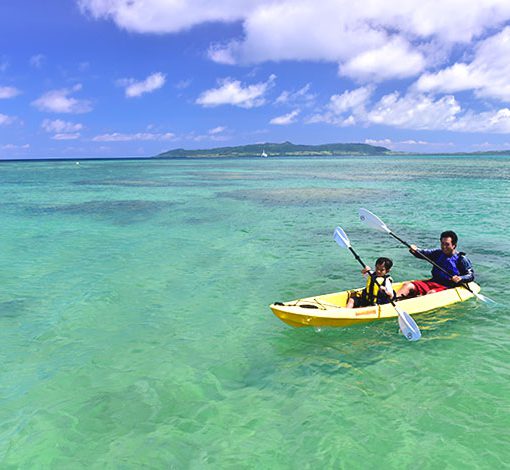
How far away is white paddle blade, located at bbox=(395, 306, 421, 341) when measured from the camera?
8.37 metres

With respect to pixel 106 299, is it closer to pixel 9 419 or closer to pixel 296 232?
pixel 9 419

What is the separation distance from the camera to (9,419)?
6574 millimetres

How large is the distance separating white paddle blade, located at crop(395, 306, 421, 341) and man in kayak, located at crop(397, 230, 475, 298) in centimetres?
185

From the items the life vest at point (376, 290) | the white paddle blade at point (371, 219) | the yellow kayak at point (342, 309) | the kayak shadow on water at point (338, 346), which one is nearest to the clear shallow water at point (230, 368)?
the kayak shadow on water at point (338, 346)

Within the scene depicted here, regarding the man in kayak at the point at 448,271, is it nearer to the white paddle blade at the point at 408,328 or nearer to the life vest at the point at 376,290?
the life vest at the point at 376,290

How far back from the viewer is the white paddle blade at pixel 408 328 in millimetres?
8367

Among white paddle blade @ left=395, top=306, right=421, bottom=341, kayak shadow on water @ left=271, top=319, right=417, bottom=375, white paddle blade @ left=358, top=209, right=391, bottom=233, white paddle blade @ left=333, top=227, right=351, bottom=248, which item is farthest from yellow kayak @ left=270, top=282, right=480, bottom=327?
white paddle blade @ left=358, top=209, right=391, bottom=233

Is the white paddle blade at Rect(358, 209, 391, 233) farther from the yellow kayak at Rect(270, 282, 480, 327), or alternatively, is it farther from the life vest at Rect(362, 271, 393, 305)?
the life vest at Rect(362, 271, 393, 305)

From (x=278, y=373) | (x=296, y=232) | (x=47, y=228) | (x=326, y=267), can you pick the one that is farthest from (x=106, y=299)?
(x=47, y=228)

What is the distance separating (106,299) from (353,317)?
645 centimetres

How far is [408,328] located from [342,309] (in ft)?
4.33

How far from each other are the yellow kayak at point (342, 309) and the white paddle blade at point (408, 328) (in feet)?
1.97

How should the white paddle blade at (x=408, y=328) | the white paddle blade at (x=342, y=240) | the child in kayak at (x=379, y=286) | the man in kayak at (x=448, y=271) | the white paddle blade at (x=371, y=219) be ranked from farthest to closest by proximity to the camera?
the white paddle blade at (x=371, y=219) → the white paddle blade at (x=342, y=240) → the man in kayak at (x=448, y=271) → the child in kayak at (x=379, y=286) → the white paddle blade at (x=408, y=328)

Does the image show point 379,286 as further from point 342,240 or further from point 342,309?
point 342,240
